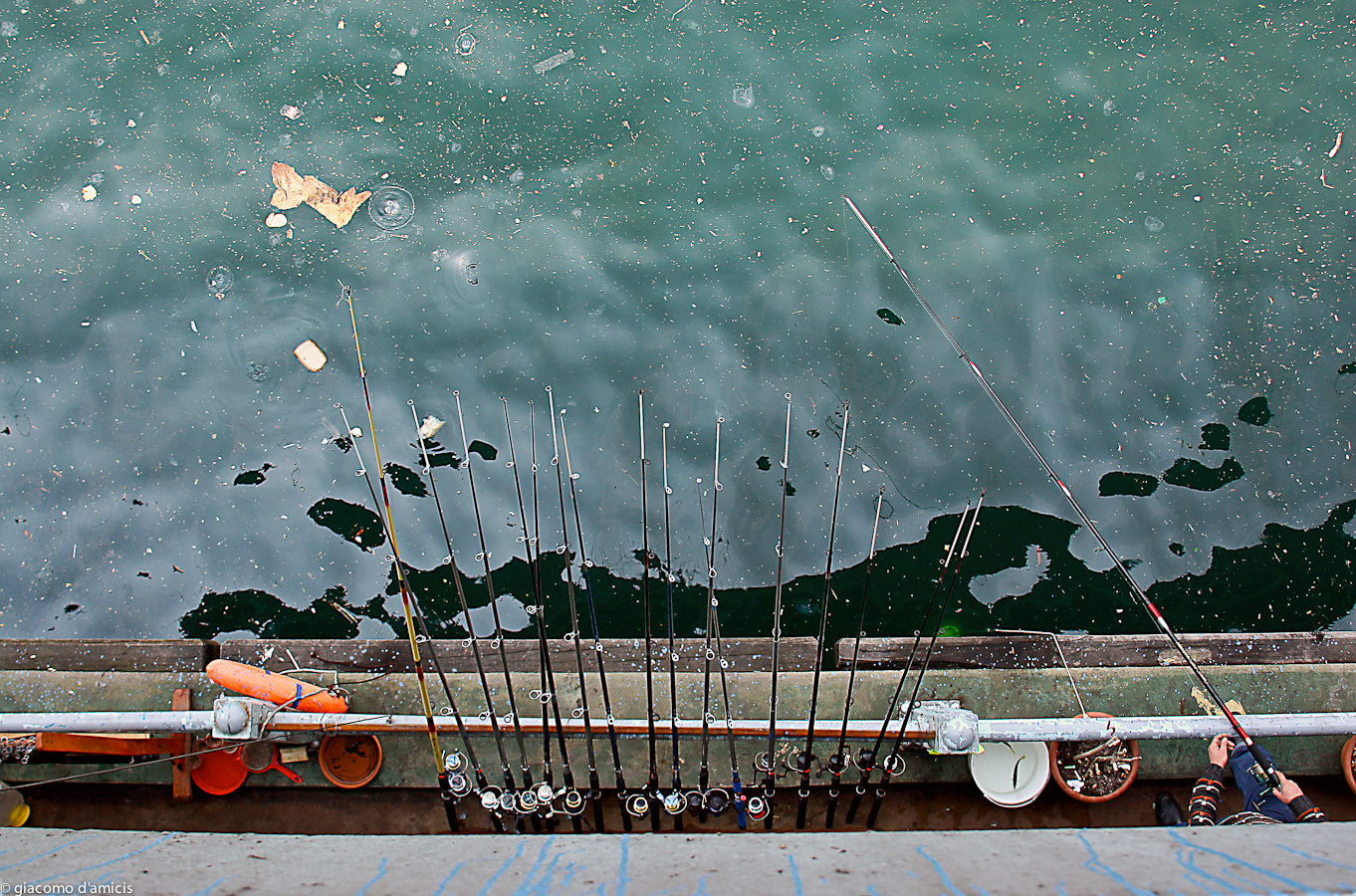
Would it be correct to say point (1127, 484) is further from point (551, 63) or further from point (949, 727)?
point (551, 63)

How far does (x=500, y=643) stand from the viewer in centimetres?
361

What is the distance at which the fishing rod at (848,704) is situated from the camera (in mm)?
3357

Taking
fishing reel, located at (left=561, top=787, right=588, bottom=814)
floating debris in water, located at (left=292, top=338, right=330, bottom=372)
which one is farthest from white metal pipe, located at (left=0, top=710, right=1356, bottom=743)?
floating debris in water, located at (left=292, top=338, right=330, bottom=372)

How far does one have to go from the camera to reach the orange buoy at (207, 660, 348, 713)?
3.42 meters

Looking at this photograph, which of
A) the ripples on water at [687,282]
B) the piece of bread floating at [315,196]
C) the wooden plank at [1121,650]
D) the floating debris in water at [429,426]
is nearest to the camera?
the wooden plank at [1121,650]

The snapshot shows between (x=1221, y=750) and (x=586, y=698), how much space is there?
3.05 meters

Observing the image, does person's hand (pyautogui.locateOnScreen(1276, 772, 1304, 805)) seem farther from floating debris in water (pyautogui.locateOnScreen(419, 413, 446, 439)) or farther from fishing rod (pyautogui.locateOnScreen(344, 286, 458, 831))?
floating debris in water (pyautogui.locateOnScreen(419, 413, 446, 439))

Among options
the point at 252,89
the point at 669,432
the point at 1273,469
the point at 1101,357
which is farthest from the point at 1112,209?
the point at 252,89

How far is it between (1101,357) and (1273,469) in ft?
3.63

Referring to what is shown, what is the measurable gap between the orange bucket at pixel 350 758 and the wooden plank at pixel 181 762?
2.10 feet

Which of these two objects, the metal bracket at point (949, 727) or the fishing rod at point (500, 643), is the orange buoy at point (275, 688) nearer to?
the fishing rod at point (500, 643)

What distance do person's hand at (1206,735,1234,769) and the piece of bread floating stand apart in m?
5.35

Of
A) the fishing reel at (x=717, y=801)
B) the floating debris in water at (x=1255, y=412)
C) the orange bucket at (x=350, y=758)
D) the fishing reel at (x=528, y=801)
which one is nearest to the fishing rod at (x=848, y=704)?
the fishing reel at (x=717, y=801)

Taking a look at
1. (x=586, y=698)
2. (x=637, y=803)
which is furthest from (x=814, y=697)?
(x=586, y=698)
